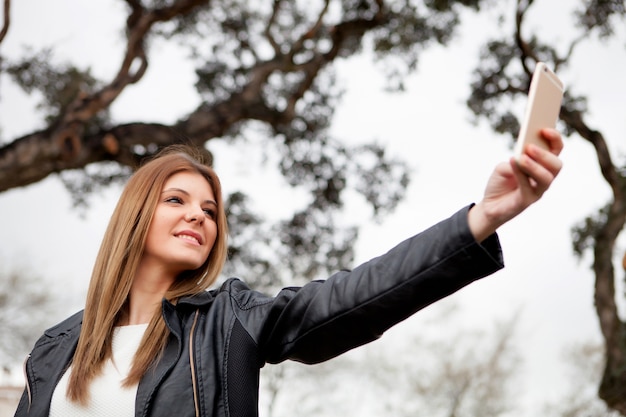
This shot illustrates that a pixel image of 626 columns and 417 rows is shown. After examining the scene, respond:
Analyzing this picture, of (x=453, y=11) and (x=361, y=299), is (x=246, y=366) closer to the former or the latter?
(x=361, y=299)

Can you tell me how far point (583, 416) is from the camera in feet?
58.0

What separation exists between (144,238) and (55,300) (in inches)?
522

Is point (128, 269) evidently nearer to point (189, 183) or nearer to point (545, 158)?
point (189, 183)

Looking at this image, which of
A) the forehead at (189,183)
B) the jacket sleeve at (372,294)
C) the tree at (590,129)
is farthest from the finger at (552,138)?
the tree at (590,129)

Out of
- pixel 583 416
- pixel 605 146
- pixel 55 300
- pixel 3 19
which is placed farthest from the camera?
pixel 583 416

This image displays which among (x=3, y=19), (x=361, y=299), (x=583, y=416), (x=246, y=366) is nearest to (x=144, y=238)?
(x=246, y=366)

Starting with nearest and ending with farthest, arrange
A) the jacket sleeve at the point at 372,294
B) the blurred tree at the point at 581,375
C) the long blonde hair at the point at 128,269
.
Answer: the jacket sleeve at the point at 372,294
the long blonde hair at the point at 128,269
the blurred tree at the point at 581,375

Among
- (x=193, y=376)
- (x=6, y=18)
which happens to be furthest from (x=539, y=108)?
(x=6, y=18)

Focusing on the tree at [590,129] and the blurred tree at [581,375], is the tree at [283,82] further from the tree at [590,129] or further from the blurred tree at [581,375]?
the blurred tree at [581,375]

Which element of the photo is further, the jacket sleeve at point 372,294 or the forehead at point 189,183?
the forehead at point 189,183

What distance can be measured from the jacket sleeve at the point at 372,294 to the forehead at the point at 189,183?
18.7 inches

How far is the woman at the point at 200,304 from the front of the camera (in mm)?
1362

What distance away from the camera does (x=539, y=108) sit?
1.30 m

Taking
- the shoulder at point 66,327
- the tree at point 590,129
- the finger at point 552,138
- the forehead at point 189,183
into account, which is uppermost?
the tree at point 590,129
